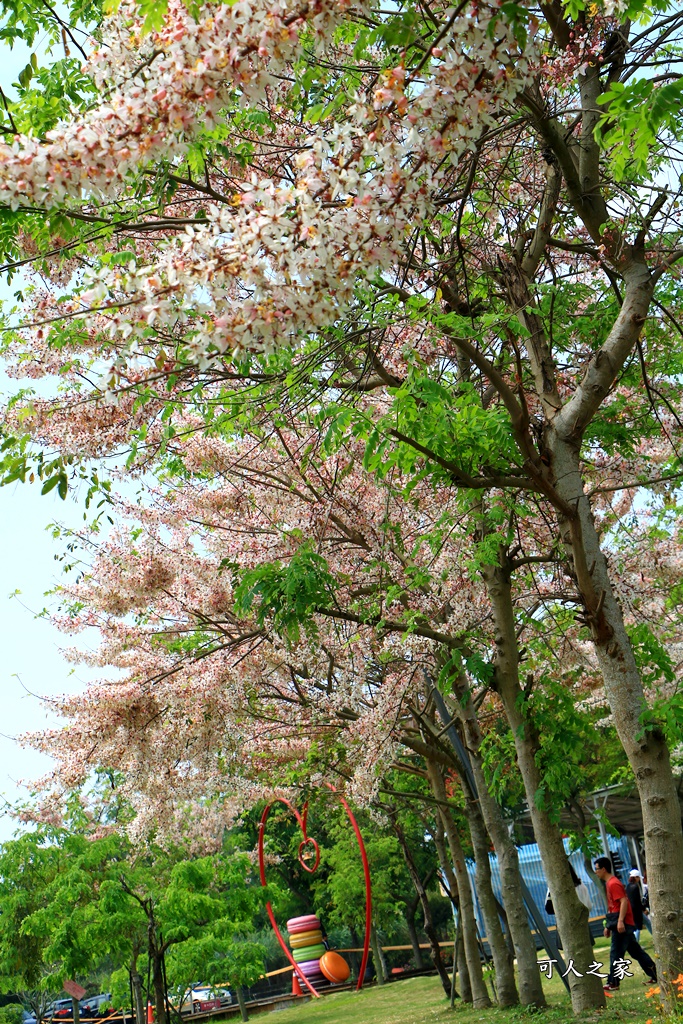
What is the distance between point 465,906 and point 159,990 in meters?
4.66

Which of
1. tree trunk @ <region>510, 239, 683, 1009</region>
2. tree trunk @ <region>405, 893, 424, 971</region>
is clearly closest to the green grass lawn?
tree trunk @ <region>510, 239, 683, 1009</region>

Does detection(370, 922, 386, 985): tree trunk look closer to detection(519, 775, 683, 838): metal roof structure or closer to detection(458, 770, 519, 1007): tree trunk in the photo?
detection(519, 775, 683, 838): metal roof structure

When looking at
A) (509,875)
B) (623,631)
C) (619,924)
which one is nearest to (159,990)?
(509,875)

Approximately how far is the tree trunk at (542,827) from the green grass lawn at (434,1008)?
0.28 m

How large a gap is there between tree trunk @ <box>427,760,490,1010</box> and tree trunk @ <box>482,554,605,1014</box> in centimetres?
436

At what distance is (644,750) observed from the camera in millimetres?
6543

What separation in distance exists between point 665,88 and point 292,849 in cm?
2946

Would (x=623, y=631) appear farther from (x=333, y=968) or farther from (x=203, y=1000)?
(x=203, y=1000)

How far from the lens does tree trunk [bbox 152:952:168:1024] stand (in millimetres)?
14031

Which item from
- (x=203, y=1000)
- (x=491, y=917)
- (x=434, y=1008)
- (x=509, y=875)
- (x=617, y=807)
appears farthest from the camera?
(x=203, y=1000)

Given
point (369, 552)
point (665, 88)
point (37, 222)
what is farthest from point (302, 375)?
point (369, 552)

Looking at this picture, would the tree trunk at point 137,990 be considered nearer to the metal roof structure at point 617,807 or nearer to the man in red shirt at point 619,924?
the metal roof structure at point 617,807

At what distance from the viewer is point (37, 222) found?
14.7ft

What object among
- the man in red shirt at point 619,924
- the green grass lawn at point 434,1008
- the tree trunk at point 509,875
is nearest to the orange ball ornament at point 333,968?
the green grass lawn at point 434,1008
